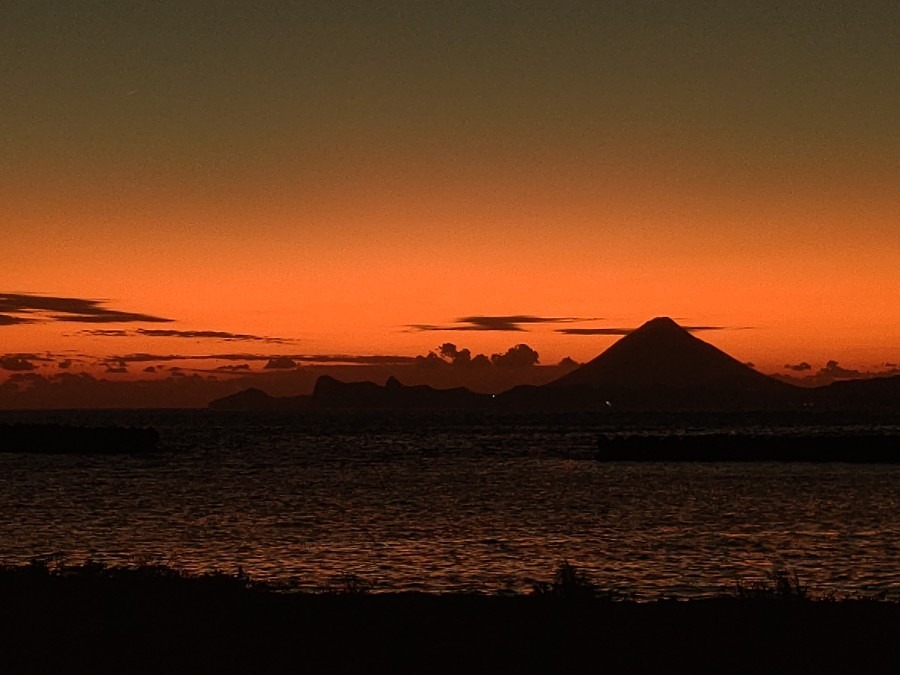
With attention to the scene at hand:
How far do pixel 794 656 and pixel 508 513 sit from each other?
112ft

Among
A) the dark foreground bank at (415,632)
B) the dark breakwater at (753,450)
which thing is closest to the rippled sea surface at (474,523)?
the dark foreground bank at (415,632)

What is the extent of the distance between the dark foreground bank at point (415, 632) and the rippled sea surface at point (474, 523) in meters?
7.88

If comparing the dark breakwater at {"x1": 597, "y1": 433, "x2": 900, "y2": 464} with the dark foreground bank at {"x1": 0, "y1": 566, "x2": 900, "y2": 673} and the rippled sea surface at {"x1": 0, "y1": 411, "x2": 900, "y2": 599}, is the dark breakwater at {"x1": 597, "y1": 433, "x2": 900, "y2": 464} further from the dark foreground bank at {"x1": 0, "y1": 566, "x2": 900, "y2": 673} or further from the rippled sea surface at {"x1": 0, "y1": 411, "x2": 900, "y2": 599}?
the dark foreground bank at {"x1": 0, "y1": 566, "x2": 900, "y2": 673}

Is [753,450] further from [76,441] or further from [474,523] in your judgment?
[76,441]

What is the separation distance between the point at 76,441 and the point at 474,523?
311 feet

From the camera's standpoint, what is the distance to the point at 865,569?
28.0 metres

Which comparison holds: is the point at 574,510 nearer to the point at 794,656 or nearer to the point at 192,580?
the point at 192,580

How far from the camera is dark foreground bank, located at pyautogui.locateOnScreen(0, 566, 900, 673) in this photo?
479 inches

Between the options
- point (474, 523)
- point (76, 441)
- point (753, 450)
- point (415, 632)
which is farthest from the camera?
point (76, 441)

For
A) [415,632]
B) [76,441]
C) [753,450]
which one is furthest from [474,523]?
[76,441]

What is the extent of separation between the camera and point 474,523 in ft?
136

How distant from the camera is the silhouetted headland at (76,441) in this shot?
12225cm

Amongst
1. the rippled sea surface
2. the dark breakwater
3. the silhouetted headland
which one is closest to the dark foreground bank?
the rippled sea surface

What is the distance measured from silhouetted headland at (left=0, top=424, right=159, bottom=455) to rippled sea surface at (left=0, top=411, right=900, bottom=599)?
121ft
